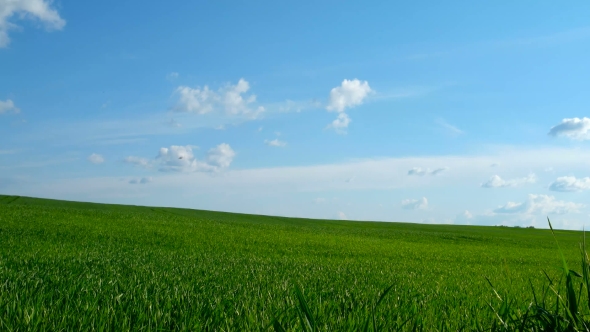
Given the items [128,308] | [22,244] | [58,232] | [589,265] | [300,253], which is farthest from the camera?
[58,232]

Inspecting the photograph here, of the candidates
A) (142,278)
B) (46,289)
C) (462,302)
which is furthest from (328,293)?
(46,289)

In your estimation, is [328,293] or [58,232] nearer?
[328,293]

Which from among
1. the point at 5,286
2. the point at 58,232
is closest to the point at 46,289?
the point at 5,286

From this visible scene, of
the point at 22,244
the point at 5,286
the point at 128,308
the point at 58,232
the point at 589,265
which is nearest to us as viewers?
the point at 589,265

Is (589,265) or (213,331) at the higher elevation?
(589,265)

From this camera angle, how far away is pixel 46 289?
5375 mm

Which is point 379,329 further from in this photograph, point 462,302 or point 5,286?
point 5,286

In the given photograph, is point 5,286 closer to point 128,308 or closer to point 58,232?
point 128,308

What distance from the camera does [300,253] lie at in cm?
1769

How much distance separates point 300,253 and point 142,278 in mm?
11245

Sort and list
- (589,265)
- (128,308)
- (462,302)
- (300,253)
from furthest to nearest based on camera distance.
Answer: (300,253), (462,302), (128,308), (589,265)

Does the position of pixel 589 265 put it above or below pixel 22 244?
above

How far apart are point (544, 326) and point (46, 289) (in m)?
5.02

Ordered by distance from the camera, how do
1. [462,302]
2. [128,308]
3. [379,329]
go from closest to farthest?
[379,329], [128,308], [462,302]
